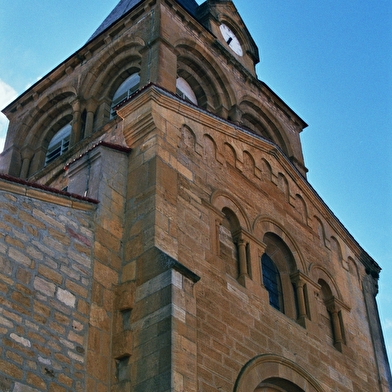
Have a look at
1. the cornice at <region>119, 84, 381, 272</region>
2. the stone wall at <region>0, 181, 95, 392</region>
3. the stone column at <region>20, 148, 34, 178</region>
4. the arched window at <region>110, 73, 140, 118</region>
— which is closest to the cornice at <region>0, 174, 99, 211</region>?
the stone wall at <region>0, 181, 95, 392</region>

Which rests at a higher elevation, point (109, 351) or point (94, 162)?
point (94, 162)

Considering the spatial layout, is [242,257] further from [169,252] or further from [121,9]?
[121,9]

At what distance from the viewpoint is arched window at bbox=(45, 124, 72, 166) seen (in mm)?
19438

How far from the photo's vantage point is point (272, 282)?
47.0 feet

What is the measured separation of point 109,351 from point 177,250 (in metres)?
1.90

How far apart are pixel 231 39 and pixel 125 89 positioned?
4934 millimetres

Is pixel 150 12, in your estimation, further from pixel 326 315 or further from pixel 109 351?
pixel 109 351

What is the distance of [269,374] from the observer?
12000 mm

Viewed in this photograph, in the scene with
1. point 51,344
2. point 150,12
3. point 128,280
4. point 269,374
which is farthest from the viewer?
point 150,12

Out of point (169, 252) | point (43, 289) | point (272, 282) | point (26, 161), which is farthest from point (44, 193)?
point (26, 161)

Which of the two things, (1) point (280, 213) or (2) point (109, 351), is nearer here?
(2) point (109, 351)

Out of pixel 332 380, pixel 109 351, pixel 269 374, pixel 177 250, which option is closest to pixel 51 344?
pixel 109 351

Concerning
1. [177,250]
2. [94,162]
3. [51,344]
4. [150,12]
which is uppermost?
[150,12]

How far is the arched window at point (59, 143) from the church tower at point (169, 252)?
56 mm
